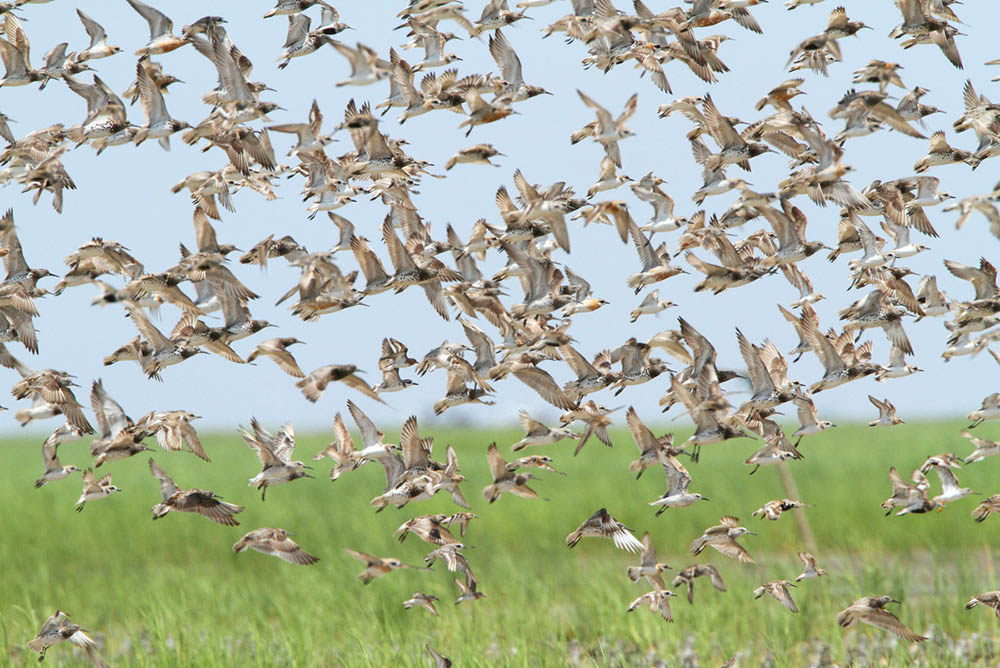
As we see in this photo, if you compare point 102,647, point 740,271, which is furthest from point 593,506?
point 740,271

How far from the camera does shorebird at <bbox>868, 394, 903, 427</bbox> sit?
35.0ft

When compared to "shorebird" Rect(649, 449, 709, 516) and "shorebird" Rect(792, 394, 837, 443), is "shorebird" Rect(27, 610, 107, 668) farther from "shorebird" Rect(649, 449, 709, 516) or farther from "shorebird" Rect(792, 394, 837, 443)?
"shorebird" Rect(792, 394, 837, 443)

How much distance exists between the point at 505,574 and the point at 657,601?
489 centimetres

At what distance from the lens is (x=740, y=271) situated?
10281mm

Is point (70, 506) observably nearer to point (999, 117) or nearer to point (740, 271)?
point (740, 271)

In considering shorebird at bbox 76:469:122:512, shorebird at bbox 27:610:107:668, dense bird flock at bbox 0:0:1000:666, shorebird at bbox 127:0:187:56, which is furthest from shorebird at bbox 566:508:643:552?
shorebird at bbox 127:0:187:56

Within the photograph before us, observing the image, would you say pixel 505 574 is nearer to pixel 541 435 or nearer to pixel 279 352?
pixel 541 435

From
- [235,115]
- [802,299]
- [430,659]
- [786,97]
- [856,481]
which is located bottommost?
[856,481]

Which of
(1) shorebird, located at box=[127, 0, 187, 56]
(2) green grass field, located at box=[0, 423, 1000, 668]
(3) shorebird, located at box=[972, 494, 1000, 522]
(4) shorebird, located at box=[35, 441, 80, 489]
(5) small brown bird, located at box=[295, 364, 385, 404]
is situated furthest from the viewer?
(2) green grass field, located at box=[0, 423, 1000, 668]

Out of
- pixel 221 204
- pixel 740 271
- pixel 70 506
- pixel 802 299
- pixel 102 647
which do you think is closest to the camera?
pixel 740 271

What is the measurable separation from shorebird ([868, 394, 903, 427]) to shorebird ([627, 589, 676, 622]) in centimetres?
239

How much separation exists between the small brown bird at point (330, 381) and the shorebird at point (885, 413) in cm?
441

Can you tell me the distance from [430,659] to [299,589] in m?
4.08

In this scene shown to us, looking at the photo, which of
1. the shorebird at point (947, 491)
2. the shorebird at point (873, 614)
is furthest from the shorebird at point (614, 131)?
the shorebird at point (873, 614)
